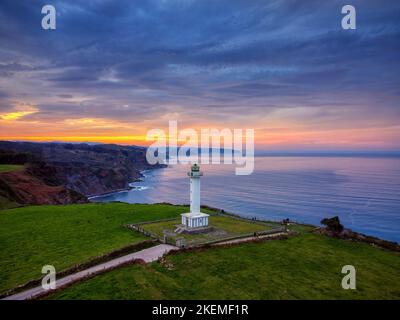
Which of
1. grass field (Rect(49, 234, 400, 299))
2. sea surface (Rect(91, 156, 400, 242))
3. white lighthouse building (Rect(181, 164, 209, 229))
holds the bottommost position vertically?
sea surface (Rect(91, 156, 400, 242))

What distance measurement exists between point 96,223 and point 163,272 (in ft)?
62.7

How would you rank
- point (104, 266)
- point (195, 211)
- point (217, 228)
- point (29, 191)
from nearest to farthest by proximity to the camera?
1. point (104, 266)
2. point (195, 211)
3. point (217, 228)
4. point (29, 191)

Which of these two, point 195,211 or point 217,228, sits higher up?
point 195,211

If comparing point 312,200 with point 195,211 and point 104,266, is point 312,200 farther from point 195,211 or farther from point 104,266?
point 104,266

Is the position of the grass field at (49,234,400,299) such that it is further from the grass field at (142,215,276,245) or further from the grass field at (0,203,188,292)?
the grass field at (0,203,188,292)

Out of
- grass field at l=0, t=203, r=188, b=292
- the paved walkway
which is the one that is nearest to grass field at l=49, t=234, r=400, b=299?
the paved walkway

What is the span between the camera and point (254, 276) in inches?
985

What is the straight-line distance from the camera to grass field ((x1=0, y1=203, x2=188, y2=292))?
27.2 metres

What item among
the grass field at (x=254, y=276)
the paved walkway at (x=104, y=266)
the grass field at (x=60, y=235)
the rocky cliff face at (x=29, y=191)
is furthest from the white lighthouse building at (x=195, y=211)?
the rocky cliff face at (x=29, y=191)

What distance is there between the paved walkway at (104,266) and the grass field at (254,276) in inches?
55.1

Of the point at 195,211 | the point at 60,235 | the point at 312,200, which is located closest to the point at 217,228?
the point at 195,211

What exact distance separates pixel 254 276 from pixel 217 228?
14.1 m

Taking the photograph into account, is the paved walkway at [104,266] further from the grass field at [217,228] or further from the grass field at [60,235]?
the grass field at [217,228]

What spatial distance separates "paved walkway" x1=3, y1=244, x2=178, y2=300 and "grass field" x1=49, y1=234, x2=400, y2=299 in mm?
1401
